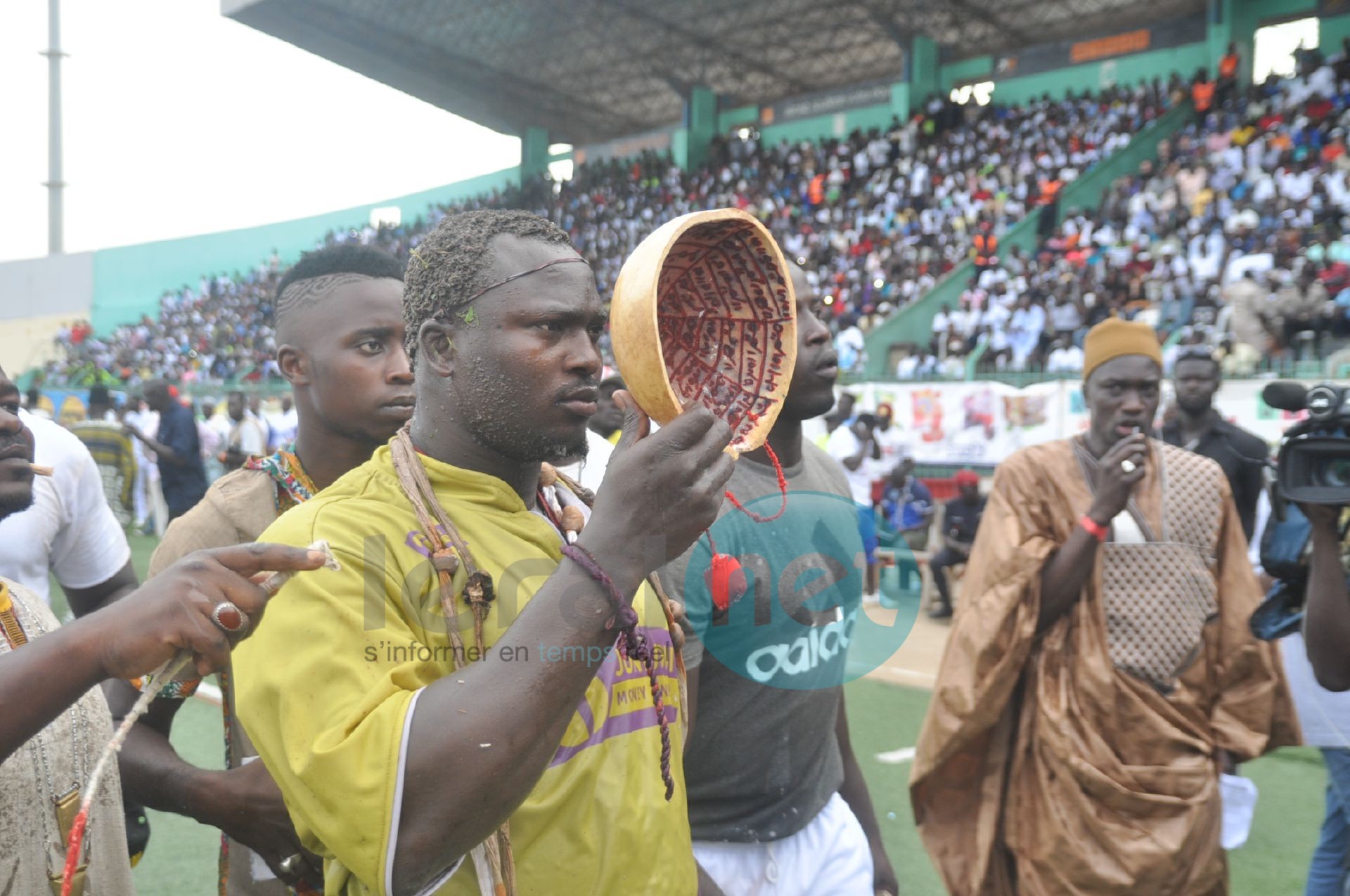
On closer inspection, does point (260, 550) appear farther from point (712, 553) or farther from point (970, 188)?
point (970, 188)

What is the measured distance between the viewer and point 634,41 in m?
27.1

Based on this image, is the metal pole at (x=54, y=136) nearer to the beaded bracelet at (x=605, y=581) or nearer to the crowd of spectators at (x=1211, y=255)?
the crowd of spectators at (x=1211, y=255)

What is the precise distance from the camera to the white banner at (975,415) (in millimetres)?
11508

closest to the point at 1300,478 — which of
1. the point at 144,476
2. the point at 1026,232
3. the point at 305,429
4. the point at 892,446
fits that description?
the point at 305,429

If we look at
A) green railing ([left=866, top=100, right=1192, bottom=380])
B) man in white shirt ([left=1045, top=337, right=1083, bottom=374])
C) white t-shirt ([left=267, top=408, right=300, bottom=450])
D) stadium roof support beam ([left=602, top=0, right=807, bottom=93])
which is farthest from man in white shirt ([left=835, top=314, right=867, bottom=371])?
stadium roof support beam ([left=602, top=0, right=807, bottom=93])

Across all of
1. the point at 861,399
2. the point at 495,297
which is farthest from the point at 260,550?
the point at 861,399

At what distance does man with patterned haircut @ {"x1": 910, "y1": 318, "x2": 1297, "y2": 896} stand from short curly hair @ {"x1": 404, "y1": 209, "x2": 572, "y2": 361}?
2.29 metres

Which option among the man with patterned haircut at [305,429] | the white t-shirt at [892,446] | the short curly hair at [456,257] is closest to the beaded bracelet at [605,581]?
the short curly hair at [456,257]

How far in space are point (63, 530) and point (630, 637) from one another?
7.09 ft

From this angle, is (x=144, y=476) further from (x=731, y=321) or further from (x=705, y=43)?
(x=705, y=43)

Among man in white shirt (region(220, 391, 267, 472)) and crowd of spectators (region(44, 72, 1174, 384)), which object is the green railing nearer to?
crowd of spectators (region(44, 72, 1174, 384))

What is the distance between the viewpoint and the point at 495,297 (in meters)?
1.62

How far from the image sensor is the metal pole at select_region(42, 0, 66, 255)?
42344 mm

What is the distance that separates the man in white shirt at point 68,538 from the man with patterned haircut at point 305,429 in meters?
0.81
